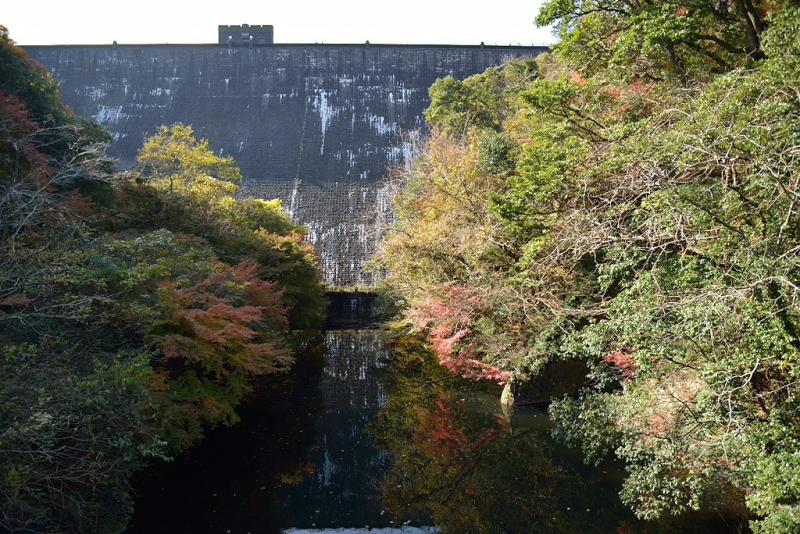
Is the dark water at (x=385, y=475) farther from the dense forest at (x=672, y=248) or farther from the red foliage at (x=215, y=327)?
Result: the red foliage at (x=215, y=327)

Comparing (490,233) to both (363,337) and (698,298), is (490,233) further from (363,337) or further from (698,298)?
(363,337)

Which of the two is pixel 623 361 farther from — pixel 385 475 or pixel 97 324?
pixel 97 324

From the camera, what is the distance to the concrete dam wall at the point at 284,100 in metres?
31.7

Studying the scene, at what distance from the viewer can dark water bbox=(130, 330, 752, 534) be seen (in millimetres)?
7992

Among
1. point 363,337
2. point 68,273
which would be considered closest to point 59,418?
point 68,273

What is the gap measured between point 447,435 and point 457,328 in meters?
2.67

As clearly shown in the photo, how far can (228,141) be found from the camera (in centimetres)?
3325

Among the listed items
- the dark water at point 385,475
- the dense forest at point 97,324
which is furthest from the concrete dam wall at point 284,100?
the dark water at point 385,475

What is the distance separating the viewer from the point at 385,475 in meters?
9.61

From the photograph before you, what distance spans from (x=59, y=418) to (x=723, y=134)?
21.3 ft

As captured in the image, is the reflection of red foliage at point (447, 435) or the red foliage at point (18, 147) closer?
the red foliage at point (18, 147)

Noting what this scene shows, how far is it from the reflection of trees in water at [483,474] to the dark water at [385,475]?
24 mm

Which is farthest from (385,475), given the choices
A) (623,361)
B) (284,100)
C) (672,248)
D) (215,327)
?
(284,100)

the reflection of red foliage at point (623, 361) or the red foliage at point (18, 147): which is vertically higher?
the red foliage at point (18, 147)
